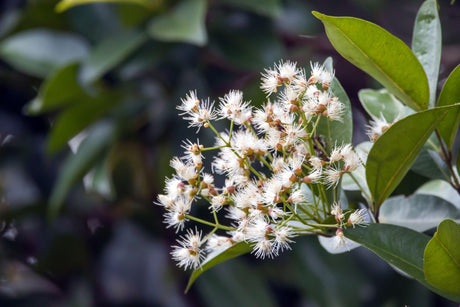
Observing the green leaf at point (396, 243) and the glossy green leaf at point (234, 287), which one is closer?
the green leaf at point (396, 243)

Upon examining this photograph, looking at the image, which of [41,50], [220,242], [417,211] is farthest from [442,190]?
[41,50]

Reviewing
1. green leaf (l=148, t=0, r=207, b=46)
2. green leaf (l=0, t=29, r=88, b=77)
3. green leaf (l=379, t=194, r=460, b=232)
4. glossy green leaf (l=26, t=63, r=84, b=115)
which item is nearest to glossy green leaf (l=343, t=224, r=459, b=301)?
green leaf (l=379, t=194, r=460, b=232)

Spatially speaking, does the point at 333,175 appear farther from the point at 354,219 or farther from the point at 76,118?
the point at 76,118

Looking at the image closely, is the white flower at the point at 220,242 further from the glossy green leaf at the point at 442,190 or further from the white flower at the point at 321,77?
the glossy green leaf at the point at 442,190

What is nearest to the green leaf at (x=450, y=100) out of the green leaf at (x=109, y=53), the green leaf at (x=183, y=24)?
the green leaf at (x=183, y=24)

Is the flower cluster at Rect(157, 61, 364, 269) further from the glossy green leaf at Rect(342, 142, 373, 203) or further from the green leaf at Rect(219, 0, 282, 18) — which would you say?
the green leaf at Rect(219, 0, 282, 18)

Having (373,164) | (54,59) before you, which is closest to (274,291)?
(54,59)

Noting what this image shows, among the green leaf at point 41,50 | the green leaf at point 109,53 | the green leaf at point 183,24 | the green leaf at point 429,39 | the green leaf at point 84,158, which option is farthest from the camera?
the green leaf at point 41,50
